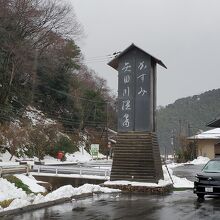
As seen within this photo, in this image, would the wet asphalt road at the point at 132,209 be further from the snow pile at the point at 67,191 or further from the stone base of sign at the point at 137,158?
the stone base of sign at the point at 137,158

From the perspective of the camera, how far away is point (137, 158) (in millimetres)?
19438

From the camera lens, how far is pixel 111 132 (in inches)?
3046

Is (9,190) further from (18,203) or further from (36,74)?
(36,74)

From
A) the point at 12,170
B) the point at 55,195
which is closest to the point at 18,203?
the point at 55,195

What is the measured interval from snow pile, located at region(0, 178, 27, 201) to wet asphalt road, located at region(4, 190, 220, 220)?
9.42ft

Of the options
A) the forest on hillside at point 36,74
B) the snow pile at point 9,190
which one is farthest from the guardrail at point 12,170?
the forest on hillside at point 36,74

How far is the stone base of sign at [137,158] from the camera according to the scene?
19.2 metres

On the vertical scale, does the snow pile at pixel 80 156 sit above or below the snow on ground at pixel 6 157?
above

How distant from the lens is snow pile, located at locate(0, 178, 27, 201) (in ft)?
53.1

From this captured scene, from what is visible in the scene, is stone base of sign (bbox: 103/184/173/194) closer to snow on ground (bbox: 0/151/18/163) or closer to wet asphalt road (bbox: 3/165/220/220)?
wet asphalt road (bbox: 3/165/220/220)

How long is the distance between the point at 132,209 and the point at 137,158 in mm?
6621

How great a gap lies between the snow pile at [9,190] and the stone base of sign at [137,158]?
4.29 metres

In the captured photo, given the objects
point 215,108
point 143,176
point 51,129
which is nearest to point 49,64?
point 51,129

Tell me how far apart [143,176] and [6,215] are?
8.80m
